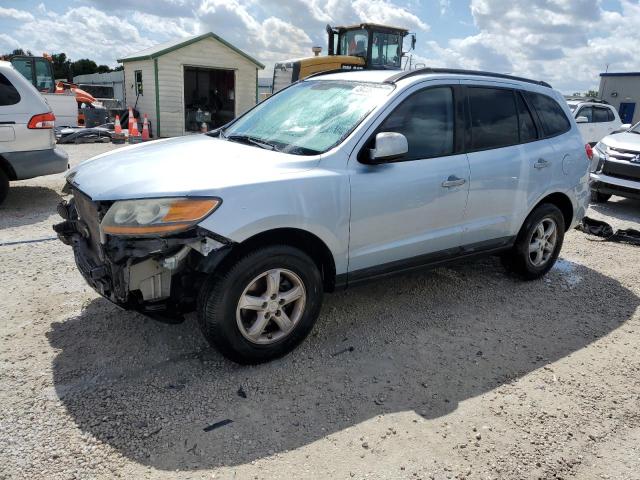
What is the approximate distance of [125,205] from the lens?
2871 millimetres

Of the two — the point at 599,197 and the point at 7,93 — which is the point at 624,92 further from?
the point at 7,93

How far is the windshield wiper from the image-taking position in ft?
11.7

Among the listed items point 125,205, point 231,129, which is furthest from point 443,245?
point 125,205

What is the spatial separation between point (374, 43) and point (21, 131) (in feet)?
30.3

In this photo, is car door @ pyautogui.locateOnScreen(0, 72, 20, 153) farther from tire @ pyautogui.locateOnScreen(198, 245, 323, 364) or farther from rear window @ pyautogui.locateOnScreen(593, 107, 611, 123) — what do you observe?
rear window @ pyautogui.locateOnScreen(593, 107, 611, 123)

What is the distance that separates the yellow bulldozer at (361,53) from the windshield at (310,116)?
363 inches

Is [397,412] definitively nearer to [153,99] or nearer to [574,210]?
[574,210]

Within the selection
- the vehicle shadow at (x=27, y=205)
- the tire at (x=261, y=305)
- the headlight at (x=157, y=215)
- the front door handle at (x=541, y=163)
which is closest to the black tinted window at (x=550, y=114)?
the front door handle at (x=541, y=163)

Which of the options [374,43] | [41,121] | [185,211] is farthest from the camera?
[374,43]

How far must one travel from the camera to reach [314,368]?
10.9 feet

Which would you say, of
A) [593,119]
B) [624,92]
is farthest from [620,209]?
[624,92]

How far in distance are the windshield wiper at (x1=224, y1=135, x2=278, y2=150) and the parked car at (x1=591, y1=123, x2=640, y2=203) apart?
21.8ft

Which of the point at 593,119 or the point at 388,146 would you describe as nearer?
the point at 388,146

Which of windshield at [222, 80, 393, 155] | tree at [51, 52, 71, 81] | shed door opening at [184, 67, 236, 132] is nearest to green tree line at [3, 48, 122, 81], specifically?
tree at [51, 52, 71, 81]
